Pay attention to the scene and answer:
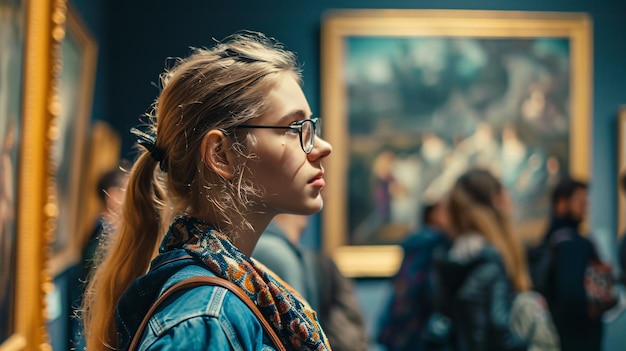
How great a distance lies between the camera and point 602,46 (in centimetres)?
768

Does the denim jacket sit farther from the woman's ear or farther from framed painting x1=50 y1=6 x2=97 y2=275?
framed painting x1=50 y1=6 x2=97 y2=275

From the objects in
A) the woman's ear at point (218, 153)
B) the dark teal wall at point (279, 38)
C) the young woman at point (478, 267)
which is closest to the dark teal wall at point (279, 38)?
the dark teal wall at point (279, 38)

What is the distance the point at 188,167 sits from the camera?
1.83 m

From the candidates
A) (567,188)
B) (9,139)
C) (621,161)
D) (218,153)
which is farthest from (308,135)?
(621,161)

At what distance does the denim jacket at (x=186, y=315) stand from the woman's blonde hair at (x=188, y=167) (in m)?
0.18

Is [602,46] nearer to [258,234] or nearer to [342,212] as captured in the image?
[342,212]

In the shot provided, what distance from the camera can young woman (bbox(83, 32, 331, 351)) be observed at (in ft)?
5.42

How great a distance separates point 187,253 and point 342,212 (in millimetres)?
5795

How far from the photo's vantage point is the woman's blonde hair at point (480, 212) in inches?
191

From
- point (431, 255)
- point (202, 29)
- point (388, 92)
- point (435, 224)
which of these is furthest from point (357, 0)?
point (431, 255)

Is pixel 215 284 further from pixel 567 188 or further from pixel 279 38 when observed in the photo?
pixel 279 38

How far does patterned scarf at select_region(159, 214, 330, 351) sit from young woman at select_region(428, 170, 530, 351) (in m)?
3.12

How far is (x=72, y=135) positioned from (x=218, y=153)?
3362 millimetres

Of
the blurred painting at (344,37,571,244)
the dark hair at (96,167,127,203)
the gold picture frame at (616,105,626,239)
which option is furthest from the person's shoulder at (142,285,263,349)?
the gold picture frame at (616,105,626,239)
